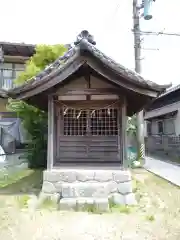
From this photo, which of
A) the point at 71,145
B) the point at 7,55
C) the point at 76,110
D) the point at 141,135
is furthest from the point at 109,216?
the point at 7,55

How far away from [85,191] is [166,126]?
14084 millimetres

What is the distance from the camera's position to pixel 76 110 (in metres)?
5.89

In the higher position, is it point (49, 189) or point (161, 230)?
point (49, 189)

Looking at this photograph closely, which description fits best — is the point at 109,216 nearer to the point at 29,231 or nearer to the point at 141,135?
the point at 29,231

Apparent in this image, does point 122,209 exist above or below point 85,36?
below

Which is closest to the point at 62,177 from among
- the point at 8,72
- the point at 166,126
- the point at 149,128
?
the point at 166,126

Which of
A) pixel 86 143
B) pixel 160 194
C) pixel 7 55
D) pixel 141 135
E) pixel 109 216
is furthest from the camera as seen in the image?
pixel 7 55

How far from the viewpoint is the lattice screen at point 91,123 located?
5922 millimetres

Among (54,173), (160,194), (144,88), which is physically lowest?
(160,194)

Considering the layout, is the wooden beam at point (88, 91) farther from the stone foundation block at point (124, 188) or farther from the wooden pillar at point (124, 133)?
the stone foundation block at point (124, 188)

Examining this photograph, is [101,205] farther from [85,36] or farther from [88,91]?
[85,36]

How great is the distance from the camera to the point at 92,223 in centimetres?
415

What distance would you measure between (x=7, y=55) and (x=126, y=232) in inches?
701

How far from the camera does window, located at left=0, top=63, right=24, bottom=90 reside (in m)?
18.2
